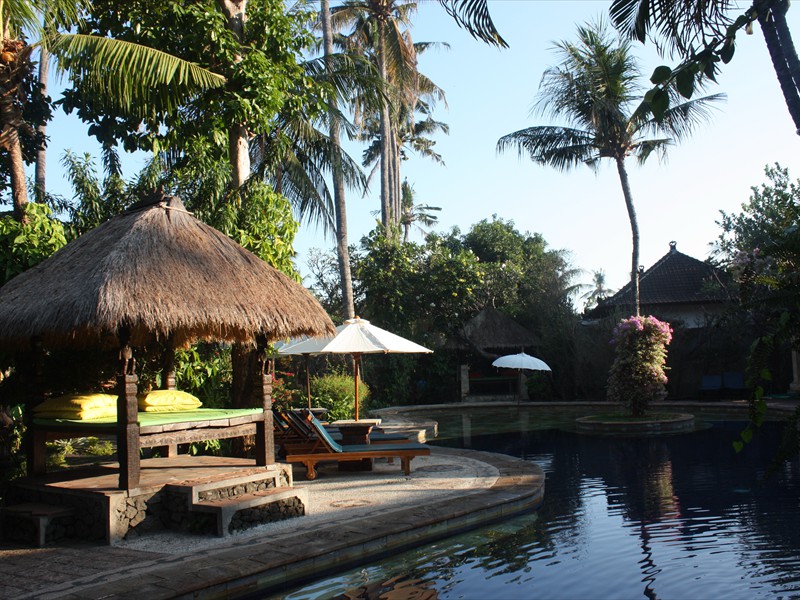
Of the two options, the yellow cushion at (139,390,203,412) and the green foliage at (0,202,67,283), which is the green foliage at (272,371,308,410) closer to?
the yellow cushion at (139,390,203,412)

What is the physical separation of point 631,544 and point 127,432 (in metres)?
4.90

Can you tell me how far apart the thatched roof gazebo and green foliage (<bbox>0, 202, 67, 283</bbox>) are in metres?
1.14

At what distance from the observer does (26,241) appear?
30.3ft

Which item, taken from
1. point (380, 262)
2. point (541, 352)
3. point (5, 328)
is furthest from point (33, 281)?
point (541, 352)

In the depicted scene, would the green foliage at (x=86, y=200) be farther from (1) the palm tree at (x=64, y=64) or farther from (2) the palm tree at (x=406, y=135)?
(2) the palm tree at (x=406, y=135)

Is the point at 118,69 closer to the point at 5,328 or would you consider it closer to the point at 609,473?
the point at 5,328

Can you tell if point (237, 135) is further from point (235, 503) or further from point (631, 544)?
point (631, 544)

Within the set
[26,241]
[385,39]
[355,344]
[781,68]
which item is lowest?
[355,344]

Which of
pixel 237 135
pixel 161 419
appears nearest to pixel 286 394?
pixel 237 135

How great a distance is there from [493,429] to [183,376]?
28.7 ft

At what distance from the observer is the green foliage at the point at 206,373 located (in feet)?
35.2

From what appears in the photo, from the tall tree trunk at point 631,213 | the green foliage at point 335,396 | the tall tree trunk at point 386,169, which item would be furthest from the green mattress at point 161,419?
the tall tree trunk at point 386,169

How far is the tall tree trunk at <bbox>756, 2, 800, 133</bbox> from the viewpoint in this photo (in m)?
3.37

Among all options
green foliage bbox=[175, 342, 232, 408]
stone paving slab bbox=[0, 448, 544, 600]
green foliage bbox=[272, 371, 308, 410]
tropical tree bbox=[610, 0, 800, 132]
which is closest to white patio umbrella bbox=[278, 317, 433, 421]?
green foliage bbox=[272, 371, 308, 410]
